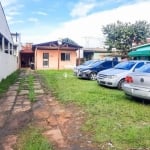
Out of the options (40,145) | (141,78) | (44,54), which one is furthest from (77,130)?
(44,54)

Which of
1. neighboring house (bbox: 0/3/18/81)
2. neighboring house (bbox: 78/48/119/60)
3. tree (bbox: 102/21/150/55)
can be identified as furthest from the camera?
neighboring house (bbox: 78/48/119/60)

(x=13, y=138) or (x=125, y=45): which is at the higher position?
(x=125, y=45)

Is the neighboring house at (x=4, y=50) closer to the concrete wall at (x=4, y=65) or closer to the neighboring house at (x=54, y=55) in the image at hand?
the concrete wall at (x=4, y=65)

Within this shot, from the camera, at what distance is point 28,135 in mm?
6398

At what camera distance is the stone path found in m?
5.95

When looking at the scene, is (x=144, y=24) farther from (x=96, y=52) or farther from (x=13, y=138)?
(x=13, y=138)

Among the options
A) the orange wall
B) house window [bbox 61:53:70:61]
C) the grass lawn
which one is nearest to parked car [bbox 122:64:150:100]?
the grass lawn

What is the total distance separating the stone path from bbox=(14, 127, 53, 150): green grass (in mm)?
136

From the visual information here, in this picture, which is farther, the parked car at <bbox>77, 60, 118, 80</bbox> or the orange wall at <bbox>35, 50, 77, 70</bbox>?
the orange wall at <bbox>35, 50, 77, 70</bbox>

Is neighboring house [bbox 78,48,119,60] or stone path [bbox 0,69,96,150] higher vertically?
neighboring house [bbox 78,48,119,60]

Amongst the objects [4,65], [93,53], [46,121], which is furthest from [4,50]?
[93,53]

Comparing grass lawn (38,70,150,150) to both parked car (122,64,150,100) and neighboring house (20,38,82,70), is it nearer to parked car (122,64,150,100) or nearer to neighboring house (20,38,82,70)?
parked car (122,64,150,100)

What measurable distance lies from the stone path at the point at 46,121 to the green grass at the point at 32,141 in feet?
0.45

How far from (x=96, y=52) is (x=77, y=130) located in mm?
40281
